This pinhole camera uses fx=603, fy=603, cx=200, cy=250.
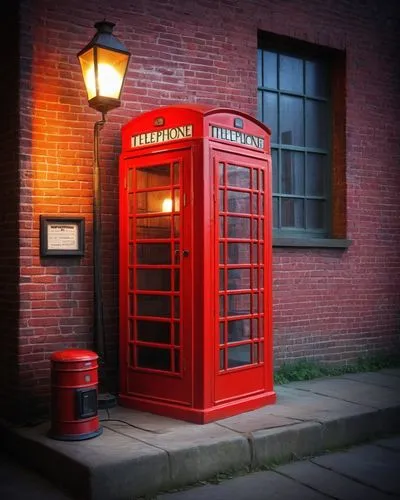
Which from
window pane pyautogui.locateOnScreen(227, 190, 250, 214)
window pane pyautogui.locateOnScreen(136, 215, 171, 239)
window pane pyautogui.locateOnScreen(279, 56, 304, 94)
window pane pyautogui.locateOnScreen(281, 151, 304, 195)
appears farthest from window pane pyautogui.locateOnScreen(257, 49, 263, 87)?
window pane pyautogui.locateOnScreen(136, 215, 171, 239)

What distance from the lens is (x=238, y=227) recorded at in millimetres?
5910

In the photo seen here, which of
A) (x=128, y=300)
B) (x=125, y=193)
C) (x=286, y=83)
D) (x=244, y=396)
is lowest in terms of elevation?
(x=244, y=396)

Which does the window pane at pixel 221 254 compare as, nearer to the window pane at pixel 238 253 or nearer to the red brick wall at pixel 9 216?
the window pane at pixel 238 253

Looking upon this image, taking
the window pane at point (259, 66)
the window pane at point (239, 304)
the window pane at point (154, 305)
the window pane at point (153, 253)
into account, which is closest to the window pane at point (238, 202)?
the window pane at point (153, 253)

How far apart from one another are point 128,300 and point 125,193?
1.07 metres

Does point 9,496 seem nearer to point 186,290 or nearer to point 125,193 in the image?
point 186,290

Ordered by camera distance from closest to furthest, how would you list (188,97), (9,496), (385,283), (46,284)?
1. (9,496)
2. (46,284)
3. (188,97)
4. (385,283)

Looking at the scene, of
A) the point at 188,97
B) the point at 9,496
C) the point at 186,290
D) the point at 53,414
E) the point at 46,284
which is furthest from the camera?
the point at 188,97

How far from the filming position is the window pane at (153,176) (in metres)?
5.73

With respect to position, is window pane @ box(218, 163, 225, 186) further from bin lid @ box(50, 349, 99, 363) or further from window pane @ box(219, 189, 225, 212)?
bin lid @ box(50, 349, 99, 363)

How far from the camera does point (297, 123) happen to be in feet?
27.2

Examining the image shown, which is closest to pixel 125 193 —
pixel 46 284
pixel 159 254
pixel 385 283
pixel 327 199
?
pixel 159 254

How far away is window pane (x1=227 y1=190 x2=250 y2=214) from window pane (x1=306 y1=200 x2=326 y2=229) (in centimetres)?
259

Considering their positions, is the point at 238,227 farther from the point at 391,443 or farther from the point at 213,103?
the point at 391,443
